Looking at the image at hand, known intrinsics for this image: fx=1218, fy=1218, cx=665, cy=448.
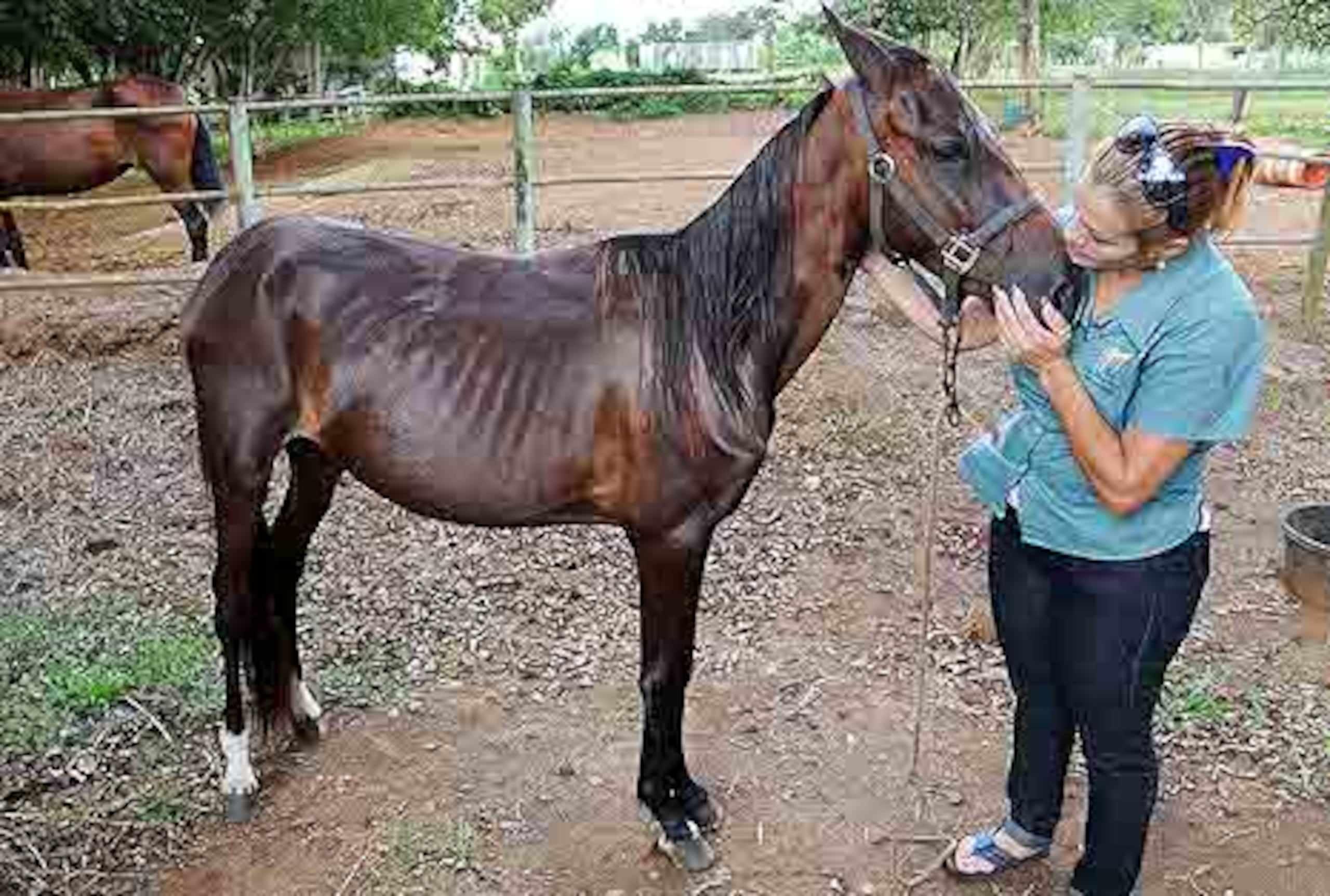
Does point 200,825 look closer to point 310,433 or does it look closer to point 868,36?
point 310,433

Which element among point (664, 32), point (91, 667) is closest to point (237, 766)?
point (91, 667)

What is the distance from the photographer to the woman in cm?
188

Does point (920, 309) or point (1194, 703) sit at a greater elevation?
point (920, 309)

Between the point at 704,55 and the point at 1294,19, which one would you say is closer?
the point at 1294,19

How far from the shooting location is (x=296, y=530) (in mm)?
2998

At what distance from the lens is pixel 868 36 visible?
6.84ft

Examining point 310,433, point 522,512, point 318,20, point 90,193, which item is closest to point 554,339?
point 522,512

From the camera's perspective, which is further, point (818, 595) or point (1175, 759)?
point (818, 595)

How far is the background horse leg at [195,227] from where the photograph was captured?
8.11 m

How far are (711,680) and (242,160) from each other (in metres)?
4.25

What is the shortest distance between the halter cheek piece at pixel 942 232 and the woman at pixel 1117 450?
61mm

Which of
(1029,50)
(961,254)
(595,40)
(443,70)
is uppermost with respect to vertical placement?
(595,40)

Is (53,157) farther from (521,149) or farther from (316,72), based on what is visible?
(316,72)

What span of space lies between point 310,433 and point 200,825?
96 centimetres
